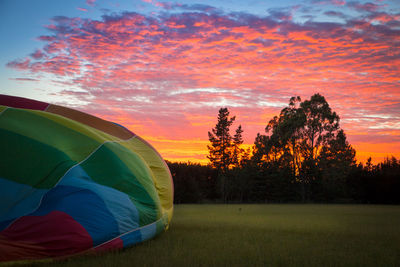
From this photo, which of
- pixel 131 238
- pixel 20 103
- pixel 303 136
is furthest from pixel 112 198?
pixel 303 136

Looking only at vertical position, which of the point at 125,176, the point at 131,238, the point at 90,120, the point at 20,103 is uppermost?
the point at 20,103

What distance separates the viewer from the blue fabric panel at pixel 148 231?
20.2 feet

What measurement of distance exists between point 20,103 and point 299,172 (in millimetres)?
38380

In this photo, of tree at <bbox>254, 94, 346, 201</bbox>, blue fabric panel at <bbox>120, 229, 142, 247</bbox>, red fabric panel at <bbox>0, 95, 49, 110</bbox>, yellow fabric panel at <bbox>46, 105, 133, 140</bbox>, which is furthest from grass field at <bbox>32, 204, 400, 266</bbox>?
tree at <bbox>254, 94, 346, 201</bbox>

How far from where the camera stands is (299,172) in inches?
1665

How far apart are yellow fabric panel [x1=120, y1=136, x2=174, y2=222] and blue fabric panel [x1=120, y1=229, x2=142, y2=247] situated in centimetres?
204

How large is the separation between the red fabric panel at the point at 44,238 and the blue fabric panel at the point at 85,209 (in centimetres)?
9

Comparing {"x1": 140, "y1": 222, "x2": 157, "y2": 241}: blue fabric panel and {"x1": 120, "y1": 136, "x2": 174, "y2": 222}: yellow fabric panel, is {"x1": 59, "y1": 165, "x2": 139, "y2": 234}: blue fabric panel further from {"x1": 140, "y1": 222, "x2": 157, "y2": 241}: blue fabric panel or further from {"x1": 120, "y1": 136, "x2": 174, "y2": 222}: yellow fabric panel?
{"x1": 120, "y1": 136, "x2": 174, "y2": 222}: yellow fabric panel

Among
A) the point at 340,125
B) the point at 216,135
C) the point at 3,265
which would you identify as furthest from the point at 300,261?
the point at 216,135

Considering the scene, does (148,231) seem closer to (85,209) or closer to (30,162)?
(85,209)

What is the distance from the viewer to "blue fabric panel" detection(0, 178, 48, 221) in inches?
196

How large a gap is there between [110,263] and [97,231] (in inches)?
26.6

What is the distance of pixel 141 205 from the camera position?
20.8 ft

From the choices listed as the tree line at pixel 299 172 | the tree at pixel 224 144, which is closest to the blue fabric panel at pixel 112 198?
the tree line at pixel 299 172
